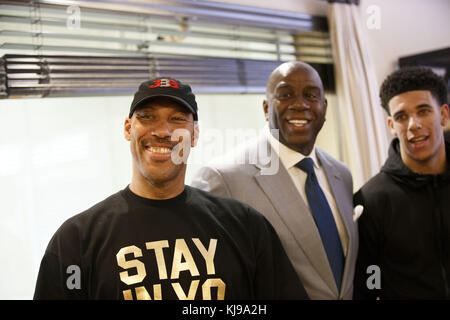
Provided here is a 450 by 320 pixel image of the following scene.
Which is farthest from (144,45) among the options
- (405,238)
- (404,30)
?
(404,30)

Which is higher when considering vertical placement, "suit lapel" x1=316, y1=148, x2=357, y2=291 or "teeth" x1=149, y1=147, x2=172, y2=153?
"teeth" x1=149, y1=147, x2=172, y2=153

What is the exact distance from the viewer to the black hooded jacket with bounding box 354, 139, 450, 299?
1.64 m

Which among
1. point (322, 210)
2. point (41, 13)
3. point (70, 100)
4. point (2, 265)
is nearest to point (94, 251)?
point (322, 210)

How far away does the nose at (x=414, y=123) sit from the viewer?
5.62 feet

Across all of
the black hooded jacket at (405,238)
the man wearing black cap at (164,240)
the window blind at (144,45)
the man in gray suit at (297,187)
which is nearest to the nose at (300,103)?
the man in gray suit at (297,187)

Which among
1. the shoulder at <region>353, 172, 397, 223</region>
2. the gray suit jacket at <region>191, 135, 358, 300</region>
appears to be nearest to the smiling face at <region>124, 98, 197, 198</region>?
the gray suit jacket at <region>191, 135, 358, 300</region>

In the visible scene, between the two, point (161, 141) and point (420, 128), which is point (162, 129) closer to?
point (161, 141)

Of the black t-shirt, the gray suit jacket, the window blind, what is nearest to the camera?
the black t-shirt

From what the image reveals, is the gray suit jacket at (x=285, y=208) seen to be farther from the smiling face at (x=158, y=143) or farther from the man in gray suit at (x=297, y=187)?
the smiling face at (x=158, y=143)

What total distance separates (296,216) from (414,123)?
0.59 m

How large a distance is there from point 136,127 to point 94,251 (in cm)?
35

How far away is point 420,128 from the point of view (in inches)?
67.6

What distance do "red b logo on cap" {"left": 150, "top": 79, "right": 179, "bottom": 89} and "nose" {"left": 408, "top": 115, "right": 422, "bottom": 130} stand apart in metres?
0.92

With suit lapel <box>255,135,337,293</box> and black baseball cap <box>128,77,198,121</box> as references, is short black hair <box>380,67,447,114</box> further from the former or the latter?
black baseball cap <box>128,77,198,121</box>
